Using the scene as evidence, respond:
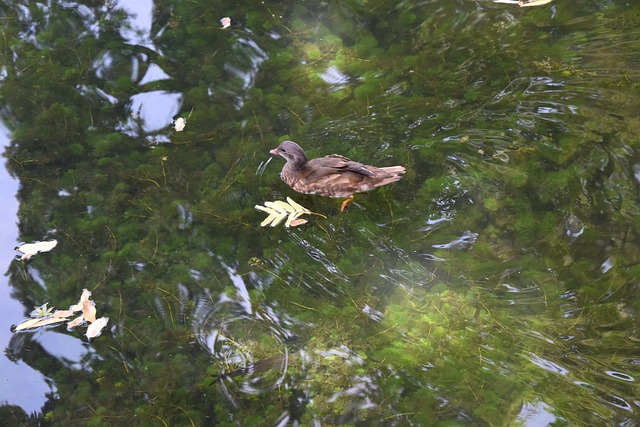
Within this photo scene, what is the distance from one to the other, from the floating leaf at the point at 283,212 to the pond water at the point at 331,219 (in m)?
0.08

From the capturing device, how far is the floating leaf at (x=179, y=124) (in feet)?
15.7

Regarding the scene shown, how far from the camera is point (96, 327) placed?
3646 mm

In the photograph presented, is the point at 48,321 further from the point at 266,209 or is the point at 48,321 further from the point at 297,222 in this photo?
the point at 297,222

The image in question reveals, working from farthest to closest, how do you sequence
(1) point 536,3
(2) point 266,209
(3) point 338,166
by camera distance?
(1) point 536,3 < (2) point 266,209 < (3) point 338,166

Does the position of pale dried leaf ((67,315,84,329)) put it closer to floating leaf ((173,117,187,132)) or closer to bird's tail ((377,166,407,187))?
floating leaf ((173,117,187,132))

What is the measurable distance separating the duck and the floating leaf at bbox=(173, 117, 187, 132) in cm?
108

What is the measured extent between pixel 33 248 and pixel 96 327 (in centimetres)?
94

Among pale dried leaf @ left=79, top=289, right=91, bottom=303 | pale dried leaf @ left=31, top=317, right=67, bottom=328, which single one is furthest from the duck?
pale dried leaf @ left=31, top=317, right=67, bottom=328

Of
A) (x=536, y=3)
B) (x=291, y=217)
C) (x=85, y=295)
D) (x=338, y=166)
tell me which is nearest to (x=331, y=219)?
(x=291, y=217)

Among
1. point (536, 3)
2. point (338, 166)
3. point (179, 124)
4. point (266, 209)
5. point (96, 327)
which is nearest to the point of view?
point (96, 327)

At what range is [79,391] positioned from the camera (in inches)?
135

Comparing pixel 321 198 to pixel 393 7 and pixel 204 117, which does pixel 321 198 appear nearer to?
pixel 204 117

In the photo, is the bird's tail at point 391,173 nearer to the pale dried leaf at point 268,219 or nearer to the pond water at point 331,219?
the pond water at point 331,219

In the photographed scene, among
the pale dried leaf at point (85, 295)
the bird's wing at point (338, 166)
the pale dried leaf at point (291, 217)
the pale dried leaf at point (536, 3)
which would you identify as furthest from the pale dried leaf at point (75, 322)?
the pale dried leaf at point (536, 3)
